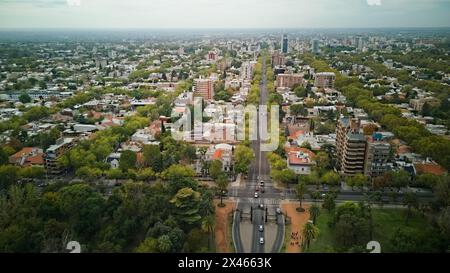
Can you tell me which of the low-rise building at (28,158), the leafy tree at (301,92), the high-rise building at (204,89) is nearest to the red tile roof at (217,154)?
the low-rise building at (28,158)

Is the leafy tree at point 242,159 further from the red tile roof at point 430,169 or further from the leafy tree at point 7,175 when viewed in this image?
the leafy tree at point 7,175

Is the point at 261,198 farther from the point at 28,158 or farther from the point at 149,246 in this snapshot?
the point at 28,158

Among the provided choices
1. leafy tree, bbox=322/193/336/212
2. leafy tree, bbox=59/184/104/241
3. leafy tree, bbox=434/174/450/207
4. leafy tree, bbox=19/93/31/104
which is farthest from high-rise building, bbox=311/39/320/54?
leafy tree, bbox=59/184/104/241

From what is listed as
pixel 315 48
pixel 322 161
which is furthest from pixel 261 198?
pixel 315 48

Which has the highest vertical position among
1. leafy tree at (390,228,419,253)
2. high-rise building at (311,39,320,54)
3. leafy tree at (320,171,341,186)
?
high-rise building at (311,39,320,54)

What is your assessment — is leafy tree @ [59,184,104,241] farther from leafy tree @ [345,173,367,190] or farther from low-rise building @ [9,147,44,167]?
leafy tree @ [345,173,367,190]

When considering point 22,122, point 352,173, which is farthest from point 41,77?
point 352,173
